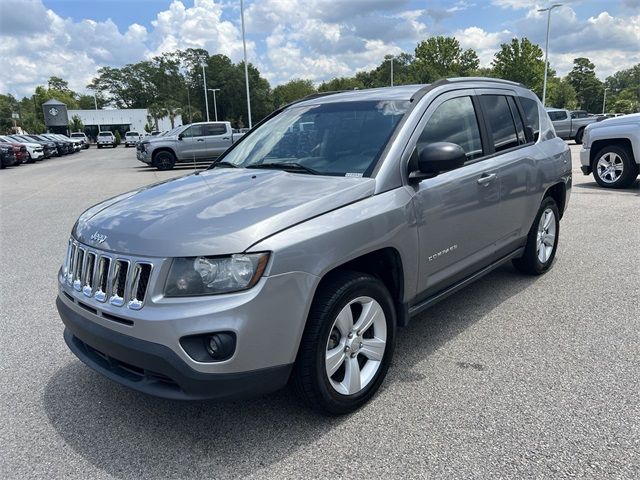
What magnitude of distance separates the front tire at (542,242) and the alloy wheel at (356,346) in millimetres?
2578

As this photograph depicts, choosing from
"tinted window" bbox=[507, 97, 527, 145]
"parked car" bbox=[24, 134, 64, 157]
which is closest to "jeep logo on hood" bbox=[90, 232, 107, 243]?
"tinted window" bbox=[507, 97, 527, 145]

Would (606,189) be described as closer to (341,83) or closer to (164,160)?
(164,160)

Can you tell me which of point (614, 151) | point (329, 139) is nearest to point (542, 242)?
point (329, 139)

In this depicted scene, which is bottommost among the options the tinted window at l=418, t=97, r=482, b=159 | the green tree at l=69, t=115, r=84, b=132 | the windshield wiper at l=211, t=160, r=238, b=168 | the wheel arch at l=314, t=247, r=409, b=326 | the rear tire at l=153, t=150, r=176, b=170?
the rear tire at l=153, t=150, r=176, b=170

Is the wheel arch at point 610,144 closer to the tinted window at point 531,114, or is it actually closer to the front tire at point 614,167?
the front tire at point 614,167

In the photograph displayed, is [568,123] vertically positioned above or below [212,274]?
above

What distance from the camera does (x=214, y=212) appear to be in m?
Answer: 2.70

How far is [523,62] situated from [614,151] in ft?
171

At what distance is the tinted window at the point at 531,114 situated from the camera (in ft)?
16.1

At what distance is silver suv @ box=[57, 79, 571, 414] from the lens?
2369 mm

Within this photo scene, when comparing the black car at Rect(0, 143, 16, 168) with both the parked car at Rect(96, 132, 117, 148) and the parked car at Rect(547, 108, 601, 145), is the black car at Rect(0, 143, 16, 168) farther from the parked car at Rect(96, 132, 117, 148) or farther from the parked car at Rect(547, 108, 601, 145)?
the parked car at Rect(96, 132, 117, 148)

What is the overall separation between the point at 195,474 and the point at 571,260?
4.90 m

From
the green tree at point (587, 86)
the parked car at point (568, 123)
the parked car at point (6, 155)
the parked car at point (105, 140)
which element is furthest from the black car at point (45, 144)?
the green tree at point (587, 86)

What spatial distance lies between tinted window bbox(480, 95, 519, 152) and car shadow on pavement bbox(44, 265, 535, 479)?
1989mm
